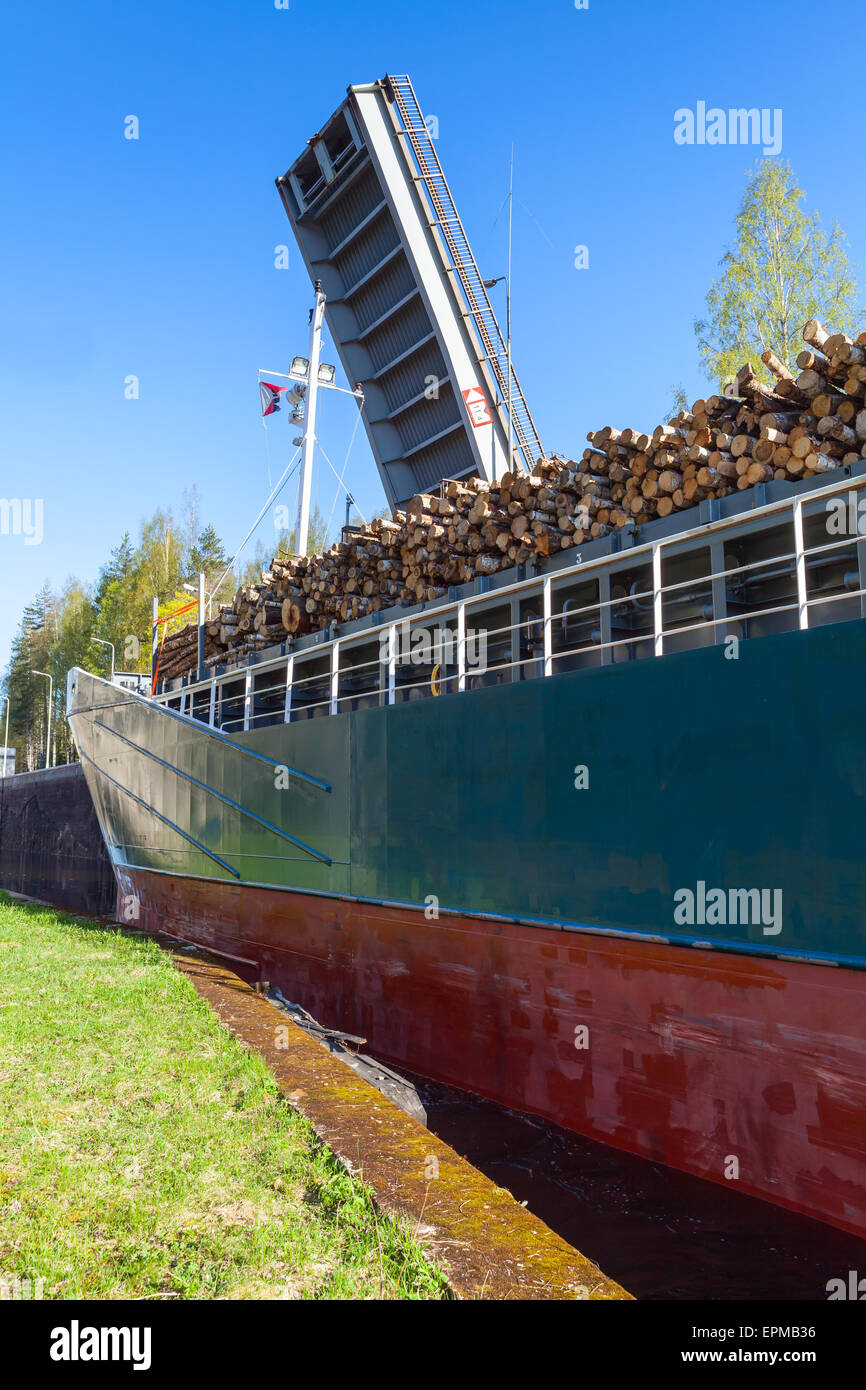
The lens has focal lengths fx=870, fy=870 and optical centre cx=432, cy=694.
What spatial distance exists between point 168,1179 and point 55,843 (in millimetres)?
22645

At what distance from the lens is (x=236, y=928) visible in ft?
33.9

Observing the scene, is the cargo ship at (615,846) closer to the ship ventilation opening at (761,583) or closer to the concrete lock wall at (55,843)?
the ship ventilation opening at (761,583)

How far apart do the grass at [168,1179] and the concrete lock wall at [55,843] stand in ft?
43.7

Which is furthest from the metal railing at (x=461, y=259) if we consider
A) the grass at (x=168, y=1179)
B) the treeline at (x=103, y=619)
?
the treeline at (x=103, y=619)

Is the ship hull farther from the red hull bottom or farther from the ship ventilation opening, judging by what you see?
the ship ventilation opening

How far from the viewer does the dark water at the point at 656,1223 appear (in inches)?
160

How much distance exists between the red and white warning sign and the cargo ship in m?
3.78

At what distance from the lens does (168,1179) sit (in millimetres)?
3680

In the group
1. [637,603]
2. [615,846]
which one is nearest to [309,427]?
[637,603]

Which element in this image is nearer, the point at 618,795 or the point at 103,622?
the point at 618,795

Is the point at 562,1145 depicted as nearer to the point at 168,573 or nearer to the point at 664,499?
the point at 664,499

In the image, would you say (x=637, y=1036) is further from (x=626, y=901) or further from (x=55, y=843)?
(x=55, y=843)

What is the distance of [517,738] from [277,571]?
21.0 ft
